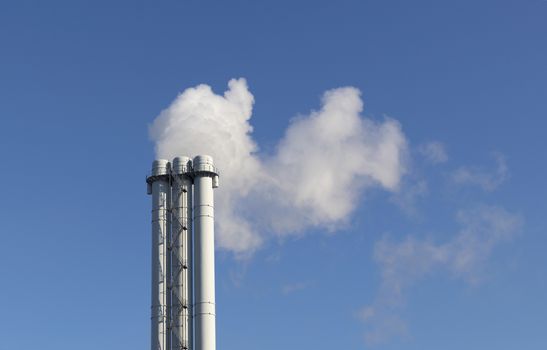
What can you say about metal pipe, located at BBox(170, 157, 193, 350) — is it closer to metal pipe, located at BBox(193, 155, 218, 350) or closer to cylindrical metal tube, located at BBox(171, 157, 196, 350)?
cylindrical metal tube, located at BBox(171, 157, 196, 350)

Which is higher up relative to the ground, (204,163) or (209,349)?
(204,163)

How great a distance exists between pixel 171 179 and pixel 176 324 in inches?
770

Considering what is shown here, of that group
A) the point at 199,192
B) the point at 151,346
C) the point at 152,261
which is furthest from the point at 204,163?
the point at 151,346

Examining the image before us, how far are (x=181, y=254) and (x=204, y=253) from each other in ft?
10.7

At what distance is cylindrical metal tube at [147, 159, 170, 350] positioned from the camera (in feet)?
412

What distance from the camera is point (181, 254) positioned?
5049 inches

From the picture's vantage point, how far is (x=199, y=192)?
130375 millimetres

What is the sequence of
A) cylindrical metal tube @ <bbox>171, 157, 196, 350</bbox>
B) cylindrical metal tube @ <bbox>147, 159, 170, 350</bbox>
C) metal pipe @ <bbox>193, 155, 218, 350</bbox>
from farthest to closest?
1. cylindrical metal tube @ <bbox>147, 159, 170, 350</bbox>
2. cylindrical metal tube @ <bbox>171, 157, 196, 350</bbox>
3. metal pipe @ <bbox>193, 155, 218, 350</bbox>

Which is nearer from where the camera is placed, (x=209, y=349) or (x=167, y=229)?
(x=209, y=349)

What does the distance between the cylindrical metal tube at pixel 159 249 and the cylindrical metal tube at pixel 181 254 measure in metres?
1.15

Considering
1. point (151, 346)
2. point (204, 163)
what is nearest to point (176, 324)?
point (151, 346)

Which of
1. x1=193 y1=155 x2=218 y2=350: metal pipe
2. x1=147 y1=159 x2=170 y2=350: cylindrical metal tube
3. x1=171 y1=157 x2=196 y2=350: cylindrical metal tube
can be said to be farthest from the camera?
x1=147 y1=159 x2=170 y2=350: cylindrical metal tube

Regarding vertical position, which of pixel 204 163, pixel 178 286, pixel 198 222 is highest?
pixel 204 163

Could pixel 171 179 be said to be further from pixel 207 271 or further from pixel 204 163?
pixel 207 271
